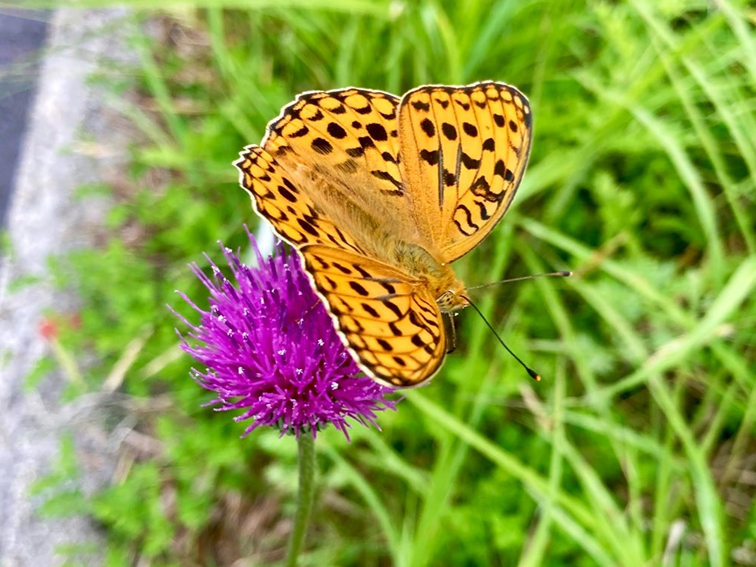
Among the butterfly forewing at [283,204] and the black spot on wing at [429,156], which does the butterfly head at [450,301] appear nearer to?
the butterfly forewing at [283,204]

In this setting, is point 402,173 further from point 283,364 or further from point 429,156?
point 283,364

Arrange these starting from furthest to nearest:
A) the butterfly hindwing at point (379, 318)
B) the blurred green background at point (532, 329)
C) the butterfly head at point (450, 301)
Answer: the blurred green background at point (532, 329)
the butterfly head at point (450, 301)
the butterfly hindwing at point (379, 318)

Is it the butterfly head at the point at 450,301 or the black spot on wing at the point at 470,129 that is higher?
the black spot on wing at the point at 470,129

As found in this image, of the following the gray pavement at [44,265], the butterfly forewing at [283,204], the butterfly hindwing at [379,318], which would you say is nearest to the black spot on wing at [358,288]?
the butterfly hindwing at [379,318]

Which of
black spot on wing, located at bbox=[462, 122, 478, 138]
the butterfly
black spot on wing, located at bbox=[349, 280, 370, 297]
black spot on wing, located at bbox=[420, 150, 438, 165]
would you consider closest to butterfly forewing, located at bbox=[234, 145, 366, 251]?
the butterfly

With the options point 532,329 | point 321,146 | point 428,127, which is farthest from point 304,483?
point 532,329

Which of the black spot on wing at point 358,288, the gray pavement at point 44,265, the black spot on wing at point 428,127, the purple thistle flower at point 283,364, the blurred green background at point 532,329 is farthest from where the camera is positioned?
the gray pavement at point 44,265

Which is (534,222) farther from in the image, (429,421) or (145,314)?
(145,314)
